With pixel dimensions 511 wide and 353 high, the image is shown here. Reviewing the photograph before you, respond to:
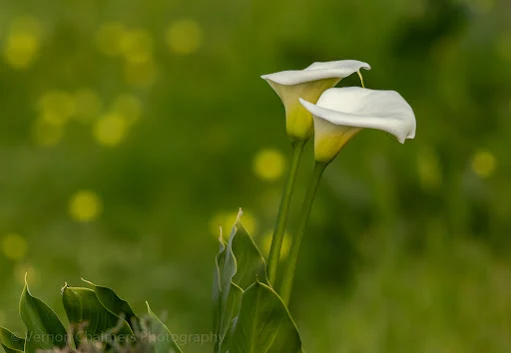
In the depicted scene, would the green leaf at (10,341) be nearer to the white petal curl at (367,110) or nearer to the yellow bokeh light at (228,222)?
the white petal curl at (367,110)

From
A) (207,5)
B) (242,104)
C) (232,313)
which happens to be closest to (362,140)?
(242,104)

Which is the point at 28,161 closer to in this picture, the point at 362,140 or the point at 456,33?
the point at 362,140

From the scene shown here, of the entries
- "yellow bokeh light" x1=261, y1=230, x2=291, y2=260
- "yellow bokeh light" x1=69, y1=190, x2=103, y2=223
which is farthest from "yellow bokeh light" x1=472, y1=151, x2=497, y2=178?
"yellow bokeh light" x1=69, y1=190, x2=103, y2=223

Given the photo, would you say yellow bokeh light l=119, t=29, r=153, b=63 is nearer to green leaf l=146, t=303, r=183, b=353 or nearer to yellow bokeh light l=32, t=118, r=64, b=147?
yellow bokeh light l=32, t=118, r=64, b=147

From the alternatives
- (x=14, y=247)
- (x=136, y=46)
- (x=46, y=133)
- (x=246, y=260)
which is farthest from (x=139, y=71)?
(x=246, y=260)

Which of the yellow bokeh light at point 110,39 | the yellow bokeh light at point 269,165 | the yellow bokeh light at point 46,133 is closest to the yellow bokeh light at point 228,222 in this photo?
the yellow bokeh light at point 269,165

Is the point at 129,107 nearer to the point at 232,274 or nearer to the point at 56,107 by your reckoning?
the point at 56,107
